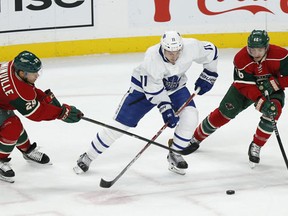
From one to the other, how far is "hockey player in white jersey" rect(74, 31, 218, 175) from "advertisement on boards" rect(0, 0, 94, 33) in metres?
3.17

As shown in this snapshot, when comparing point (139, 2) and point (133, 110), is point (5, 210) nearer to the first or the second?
point (133, 110)

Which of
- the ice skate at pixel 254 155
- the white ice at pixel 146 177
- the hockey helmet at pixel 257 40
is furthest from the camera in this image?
the ice skate at pixel 254 155

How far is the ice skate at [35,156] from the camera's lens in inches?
216

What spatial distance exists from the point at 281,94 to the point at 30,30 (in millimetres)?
3695

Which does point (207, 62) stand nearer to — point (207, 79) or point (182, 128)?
point (207, 79)

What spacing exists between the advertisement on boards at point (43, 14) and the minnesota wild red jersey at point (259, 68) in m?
3.44

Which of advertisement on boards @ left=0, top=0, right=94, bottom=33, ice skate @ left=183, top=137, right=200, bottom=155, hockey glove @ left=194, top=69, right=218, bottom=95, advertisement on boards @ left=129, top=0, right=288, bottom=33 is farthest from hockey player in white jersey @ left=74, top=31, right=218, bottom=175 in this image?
advertisement on boards @ left=129, top=0, right=288, bottom=33

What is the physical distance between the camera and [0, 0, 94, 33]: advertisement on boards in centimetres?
817

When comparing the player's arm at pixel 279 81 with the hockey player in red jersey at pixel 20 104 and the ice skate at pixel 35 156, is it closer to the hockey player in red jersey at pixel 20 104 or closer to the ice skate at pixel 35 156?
the hockey player in red jersey at pixel 20 104

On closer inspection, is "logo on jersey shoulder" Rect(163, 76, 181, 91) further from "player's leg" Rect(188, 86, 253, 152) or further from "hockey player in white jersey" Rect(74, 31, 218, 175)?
"player's leg" Rect(188, 86, 253, 152)

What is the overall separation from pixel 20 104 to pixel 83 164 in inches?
25.8

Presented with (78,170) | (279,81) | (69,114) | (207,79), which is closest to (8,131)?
(69,114)

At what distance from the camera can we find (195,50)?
17.2 ft

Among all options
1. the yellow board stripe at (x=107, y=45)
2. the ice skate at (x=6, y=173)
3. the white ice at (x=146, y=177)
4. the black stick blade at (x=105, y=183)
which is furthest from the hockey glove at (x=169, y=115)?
the yellow board stripe at (x=107, y=45)
